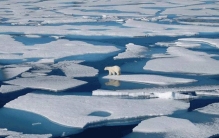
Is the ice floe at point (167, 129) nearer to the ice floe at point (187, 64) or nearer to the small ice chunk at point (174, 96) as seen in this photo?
the small ice chunk at point (174, 96)

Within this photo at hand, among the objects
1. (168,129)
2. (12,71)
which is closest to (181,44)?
(12,71)

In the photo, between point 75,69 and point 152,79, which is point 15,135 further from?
point 75,69

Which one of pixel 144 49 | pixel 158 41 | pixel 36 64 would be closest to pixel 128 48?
pixel 144 49

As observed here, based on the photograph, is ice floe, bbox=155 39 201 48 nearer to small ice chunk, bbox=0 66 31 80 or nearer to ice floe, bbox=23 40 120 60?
ice floe, bbox=23 40 120 60

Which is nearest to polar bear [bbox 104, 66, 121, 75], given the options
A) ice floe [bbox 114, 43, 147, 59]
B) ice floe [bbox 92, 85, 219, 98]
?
ice floe [bbox 92, 85, 219, 98]

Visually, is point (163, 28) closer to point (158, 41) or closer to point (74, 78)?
point (158, 41)

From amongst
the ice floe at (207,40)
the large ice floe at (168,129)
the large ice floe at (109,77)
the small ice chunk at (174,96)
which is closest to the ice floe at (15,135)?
the large ice floe at (109,77)
